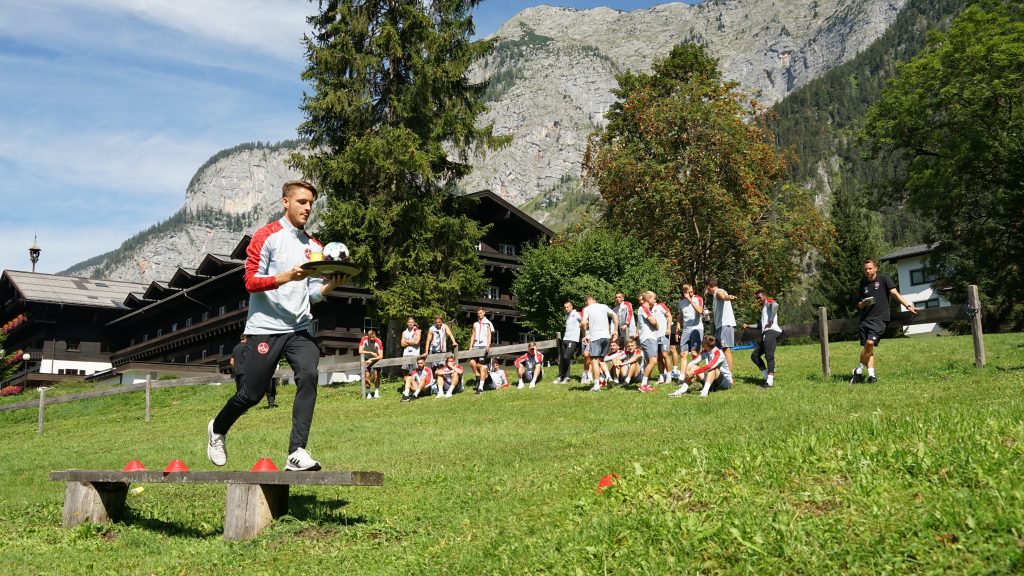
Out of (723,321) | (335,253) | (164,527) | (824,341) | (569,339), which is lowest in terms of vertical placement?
(164,527)

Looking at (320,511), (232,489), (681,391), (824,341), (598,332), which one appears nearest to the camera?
(232,489)

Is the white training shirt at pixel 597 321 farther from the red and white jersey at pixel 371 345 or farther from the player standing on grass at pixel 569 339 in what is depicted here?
the red and white jersey at pixel 371 345

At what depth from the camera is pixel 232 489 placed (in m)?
6.75

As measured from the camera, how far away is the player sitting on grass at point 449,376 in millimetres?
22828

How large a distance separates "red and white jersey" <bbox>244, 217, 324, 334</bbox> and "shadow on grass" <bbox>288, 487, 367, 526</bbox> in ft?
5.46

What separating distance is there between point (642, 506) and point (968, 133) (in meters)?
36.1

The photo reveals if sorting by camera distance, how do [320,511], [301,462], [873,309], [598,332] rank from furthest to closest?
1. [598,332]
2. [873,309]
3. [320,511]
4. [301,462]

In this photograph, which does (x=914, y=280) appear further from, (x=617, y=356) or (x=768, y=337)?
(x=768, y=337)

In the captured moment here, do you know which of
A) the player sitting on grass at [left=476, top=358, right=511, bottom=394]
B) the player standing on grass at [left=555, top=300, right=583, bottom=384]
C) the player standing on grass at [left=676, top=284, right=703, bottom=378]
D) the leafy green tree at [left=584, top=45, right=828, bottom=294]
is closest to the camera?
the player standing on grass at [left=676, top=284, right=703, bottom=378]

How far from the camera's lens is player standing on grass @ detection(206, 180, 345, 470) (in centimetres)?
699

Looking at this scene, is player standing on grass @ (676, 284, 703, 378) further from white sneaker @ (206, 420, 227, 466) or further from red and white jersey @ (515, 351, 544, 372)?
white sneaker @ (206, 420, 227, 466)

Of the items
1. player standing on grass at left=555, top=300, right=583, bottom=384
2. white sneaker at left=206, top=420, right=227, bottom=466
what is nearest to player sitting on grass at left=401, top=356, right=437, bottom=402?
player standing on grass at left=555, top=300, right=583, bottom=384

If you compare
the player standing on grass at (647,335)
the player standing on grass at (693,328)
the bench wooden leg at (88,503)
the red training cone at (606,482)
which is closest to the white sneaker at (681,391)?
the player standing on grass at (647,335)

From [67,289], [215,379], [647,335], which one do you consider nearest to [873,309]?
[647,335]
